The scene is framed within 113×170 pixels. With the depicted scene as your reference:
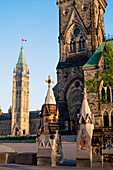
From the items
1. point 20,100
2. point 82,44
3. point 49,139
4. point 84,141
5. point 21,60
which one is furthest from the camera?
point 21,60

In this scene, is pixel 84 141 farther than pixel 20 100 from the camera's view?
No

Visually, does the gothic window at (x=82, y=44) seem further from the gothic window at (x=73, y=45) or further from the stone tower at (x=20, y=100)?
the stone tower at (x=20, y=100)

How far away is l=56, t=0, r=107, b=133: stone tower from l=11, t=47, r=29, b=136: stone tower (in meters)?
106

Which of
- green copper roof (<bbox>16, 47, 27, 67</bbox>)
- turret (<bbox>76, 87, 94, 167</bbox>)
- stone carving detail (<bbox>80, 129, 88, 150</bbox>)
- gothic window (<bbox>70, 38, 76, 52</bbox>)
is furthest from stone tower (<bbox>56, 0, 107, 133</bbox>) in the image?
green copper roof (<bbox>16, 47, 27, 67</bbox>)

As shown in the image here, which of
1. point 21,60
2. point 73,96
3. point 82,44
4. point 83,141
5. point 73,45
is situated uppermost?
point 21,60

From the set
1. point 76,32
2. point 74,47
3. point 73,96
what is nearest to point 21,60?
point 76,32

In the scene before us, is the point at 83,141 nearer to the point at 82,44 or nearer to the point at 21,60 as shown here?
the point at 82,44

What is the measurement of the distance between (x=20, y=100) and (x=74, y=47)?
109m

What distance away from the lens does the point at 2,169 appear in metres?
9.48

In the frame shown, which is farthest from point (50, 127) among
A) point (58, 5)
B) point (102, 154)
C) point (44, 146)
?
→ point (58, 5)

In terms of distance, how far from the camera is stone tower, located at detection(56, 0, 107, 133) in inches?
1484

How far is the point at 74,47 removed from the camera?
40.7 meters

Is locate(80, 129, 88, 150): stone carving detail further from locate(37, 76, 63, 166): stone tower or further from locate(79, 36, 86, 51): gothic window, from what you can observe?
locate(79, 36, 86, 51): gothic window

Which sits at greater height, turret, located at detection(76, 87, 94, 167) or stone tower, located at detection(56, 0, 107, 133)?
stone tower, located at detection(56, 0, 107, 133)
